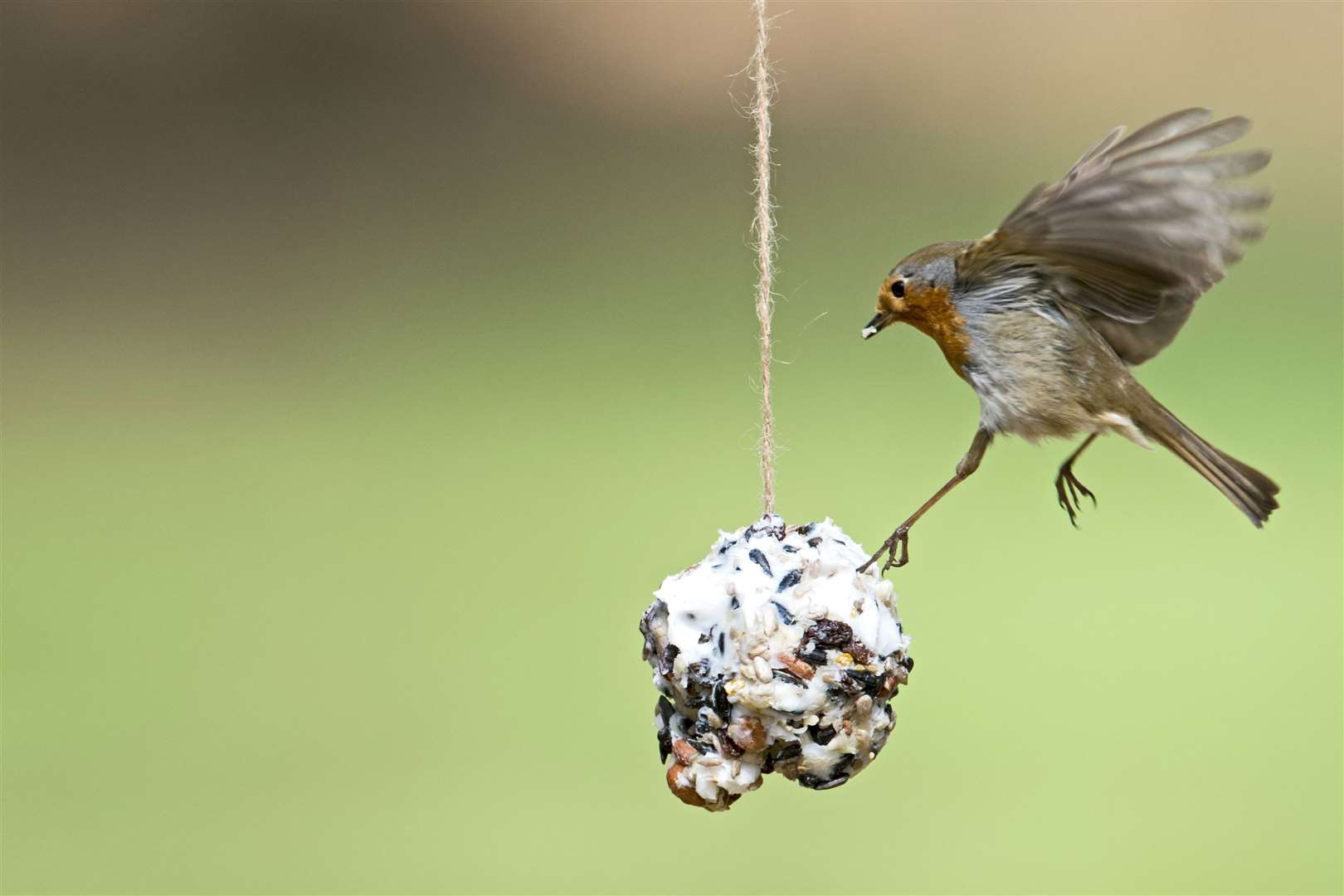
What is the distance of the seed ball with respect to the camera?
0.77 metres

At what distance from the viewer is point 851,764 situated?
0.81m

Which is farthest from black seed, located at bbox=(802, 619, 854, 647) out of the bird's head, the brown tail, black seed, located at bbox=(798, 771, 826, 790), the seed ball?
the brown tail

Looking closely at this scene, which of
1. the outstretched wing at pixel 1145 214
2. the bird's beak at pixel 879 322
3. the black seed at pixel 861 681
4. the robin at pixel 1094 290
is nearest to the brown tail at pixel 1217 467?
the robin at pixel 1094 290

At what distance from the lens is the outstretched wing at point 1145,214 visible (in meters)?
0.77

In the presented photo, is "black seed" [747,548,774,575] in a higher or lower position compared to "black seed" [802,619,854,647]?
higher

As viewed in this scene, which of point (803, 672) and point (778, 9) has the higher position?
point (778, 9)

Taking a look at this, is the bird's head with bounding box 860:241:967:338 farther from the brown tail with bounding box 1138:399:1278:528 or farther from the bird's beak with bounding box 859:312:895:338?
the brown tail with bounding box 1138:399:1278:528

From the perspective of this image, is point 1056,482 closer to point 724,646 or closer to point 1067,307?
point 1067,307

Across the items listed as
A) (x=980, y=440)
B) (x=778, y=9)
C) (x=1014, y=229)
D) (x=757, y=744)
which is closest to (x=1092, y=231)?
(x=1014, y=229)

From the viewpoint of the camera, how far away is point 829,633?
768 millimetres

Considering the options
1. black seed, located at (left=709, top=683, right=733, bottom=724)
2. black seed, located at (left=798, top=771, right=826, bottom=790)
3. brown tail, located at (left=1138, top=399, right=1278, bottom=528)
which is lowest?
black seed, located at (left=798, top=771, right=826, bottom=790)

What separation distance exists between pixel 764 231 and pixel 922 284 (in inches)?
5.4

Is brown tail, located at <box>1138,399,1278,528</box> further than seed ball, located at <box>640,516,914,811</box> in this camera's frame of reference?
Yes

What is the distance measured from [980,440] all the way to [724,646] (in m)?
0.28
